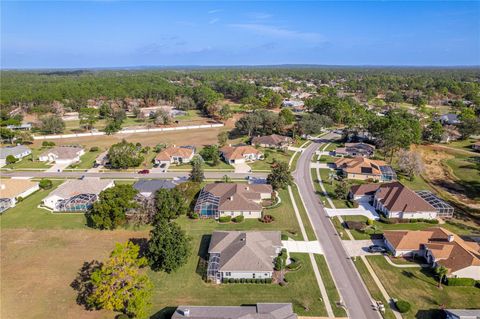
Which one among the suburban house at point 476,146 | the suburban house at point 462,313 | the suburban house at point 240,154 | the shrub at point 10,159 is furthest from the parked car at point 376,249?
the shrub at point 10,159

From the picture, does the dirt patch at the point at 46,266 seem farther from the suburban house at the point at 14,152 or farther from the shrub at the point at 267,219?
the suburban house at the point at 14,152

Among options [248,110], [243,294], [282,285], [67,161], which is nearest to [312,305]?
[282,285]

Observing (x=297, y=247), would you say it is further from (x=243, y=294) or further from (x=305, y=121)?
(x=305, y=121)

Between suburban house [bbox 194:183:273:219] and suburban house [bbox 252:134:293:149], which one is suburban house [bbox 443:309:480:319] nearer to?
suburban house [bbox 194:183:273:219]

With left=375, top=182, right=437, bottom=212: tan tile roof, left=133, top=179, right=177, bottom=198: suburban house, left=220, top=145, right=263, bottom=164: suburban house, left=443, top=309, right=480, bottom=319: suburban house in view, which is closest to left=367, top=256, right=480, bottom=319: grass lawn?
left=443, top=309, right=480, bottom=319: suburban house

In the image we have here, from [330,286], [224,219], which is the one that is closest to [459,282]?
[330,286]

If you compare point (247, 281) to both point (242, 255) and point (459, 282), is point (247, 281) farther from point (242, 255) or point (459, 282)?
point (459, 282)
